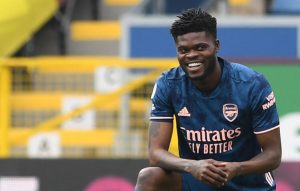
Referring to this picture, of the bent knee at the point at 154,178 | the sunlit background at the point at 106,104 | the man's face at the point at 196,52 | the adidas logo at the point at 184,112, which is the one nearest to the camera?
the man's face at the point at 196,52

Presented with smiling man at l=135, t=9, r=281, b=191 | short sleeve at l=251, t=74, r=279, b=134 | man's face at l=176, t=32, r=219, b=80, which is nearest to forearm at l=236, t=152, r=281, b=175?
smiling man at l=135, t=9, r=281, b=191

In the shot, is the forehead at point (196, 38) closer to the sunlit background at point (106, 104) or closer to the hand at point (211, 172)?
the hand at point (211, 172)

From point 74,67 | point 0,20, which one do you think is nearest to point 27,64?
point 74,67

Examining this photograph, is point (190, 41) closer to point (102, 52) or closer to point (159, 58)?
point (159, 58)

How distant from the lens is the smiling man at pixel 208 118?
5.65 m

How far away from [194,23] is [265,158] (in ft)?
2.61

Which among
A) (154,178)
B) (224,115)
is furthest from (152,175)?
(224,115)

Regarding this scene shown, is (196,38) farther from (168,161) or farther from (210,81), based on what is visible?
(168,161)

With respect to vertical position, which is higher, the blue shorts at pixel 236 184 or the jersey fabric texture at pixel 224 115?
the jersey fabric texture at pixel 224 115

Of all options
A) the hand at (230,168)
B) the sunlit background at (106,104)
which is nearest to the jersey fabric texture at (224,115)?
the hand at (230,168)

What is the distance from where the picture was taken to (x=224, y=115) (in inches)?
230

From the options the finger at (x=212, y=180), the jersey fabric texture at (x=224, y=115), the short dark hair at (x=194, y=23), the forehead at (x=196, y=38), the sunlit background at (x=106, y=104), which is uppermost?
the short dark hair at (x=194, y=23)

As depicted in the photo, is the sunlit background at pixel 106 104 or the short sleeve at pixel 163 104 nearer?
the short sleeve at pixel 163 104

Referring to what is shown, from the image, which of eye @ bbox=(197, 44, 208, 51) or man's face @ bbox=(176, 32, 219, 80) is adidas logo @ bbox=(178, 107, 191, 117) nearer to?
man's face @ bbox=(176, 32, 219, 80)
